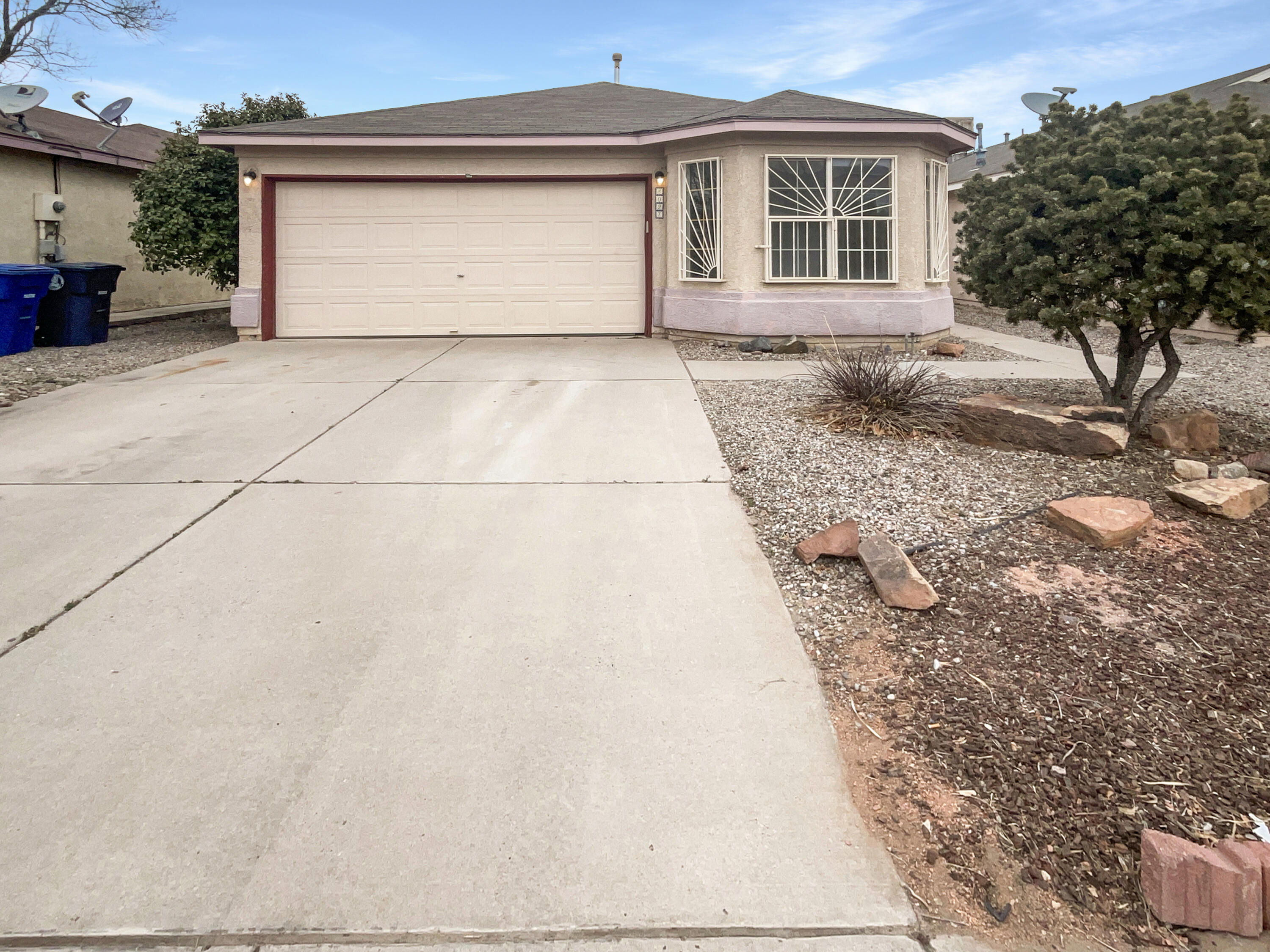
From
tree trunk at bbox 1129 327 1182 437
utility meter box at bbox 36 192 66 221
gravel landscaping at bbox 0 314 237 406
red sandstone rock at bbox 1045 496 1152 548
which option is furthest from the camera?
utility meter box at bbox 36 192 66 221

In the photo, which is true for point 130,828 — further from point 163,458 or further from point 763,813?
point 163,458

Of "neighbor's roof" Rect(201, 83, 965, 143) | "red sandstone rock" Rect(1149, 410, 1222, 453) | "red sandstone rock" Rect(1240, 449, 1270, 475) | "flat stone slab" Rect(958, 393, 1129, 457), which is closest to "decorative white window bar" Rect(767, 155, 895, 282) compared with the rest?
"neighbor's roof" Rect(201, 83, 965, 143)

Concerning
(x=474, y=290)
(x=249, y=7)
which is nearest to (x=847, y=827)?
Answer: (x=474, y=290)

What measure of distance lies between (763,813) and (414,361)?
29.1 ft

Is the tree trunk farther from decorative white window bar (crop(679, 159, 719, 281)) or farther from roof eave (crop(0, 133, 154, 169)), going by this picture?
roof eave (crop(0, 133, 154, 169))

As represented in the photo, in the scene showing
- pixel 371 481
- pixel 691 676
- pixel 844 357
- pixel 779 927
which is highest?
pixel 844 357

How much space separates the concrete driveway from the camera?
2.38m

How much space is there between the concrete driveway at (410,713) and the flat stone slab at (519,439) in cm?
6

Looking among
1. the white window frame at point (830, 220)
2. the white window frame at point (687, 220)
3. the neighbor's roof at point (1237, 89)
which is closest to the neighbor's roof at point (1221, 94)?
the neighbor's roof at point (1237, 89)

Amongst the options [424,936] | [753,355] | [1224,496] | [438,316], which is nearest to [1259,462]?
[1224,496]

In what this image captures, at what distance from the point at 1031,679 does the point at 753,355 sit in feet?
28.8

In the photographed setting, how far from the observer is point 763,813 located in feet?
8.87

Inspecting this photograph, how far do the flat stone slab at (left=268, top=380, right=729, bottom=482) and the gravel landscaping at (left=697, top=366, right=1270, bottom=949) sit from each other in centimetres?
82

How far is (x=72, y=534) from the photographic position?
488 cm
